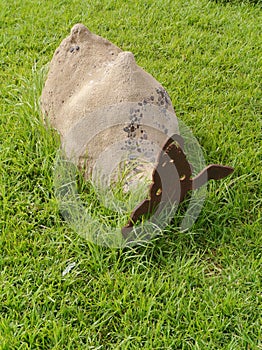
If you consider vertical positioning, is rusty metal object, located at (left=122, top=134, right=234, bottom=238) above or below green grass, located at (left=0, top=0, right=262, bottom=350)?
above

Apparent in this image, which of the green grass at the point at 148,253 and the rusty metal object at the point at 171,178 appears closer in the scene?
the green grass at the point at 148,253

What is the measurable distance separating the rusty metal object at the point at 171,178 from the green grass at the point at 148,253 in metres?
0.16

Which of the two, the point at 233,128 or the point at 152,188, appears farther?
the point at 233,128

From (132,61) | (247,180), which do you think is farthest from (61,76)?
(247,180)

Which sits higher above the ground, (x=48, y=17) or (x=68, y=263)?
(x=48, y=17)

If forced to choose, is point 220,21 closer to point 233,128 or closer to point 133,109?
point 233,128

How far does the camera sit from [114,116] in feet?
9.26

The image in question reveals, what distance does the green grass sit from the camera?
2.28 metres

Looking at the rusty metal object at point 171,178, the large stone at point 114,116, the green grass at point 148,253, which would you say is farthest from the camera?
the large stone at point 114,116

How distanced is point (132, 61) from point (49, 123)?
0.64 m

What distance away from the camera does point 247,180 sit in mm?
3002

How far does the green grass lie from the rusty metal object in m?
0.16

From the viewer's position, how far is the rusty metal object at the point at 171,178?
8.15ft

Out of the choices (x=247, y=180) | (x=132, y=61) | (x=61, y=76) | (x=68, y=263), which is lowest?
(x=68, y=263)
